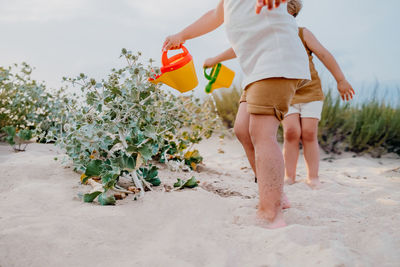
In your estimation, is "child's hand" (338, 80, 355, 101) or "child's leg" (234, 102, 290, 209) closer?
"child's leg" (234, 102, 290, 209)

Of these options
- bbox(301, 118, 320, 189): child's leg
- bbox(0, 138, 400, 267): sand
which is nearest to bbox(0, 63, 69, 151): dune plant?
bbox(0, 138, 400, 267): sand

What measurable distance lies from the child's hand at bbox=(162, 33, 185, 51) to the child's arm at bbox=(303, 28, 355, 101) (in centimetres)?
123

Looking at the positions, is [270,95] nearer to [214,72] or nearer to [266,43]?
[266,43]

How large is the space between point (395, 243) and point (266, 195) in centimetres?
A: 57

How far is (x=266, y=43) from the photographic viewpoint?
168cm

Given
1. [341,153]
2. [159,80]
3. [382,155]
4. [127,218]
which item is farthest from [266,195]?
[382,155]

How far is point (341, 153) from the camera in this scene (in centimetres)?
489

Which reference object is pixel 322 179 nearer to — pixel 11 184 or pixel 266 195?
pixel 266 195

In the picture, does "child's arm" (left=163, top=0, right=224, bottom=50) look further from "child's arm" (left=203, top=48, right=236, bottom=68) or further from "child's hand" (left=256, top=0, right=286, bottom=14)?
"child's hand" (left=256, top=0, right=286, bottom=14)

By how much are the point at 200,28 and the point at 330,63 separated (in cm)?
122

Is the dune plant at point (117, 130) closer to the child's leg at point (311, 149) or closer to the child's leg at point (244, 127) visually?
the child's leg at point (244, 127)

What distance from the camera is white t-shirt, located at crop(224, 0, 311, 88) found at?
1672mm

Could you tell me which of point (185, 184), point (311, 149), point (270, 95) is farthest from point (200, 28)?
point (311, 149)

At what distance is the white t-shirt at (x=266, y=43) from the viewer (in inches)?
65.8
